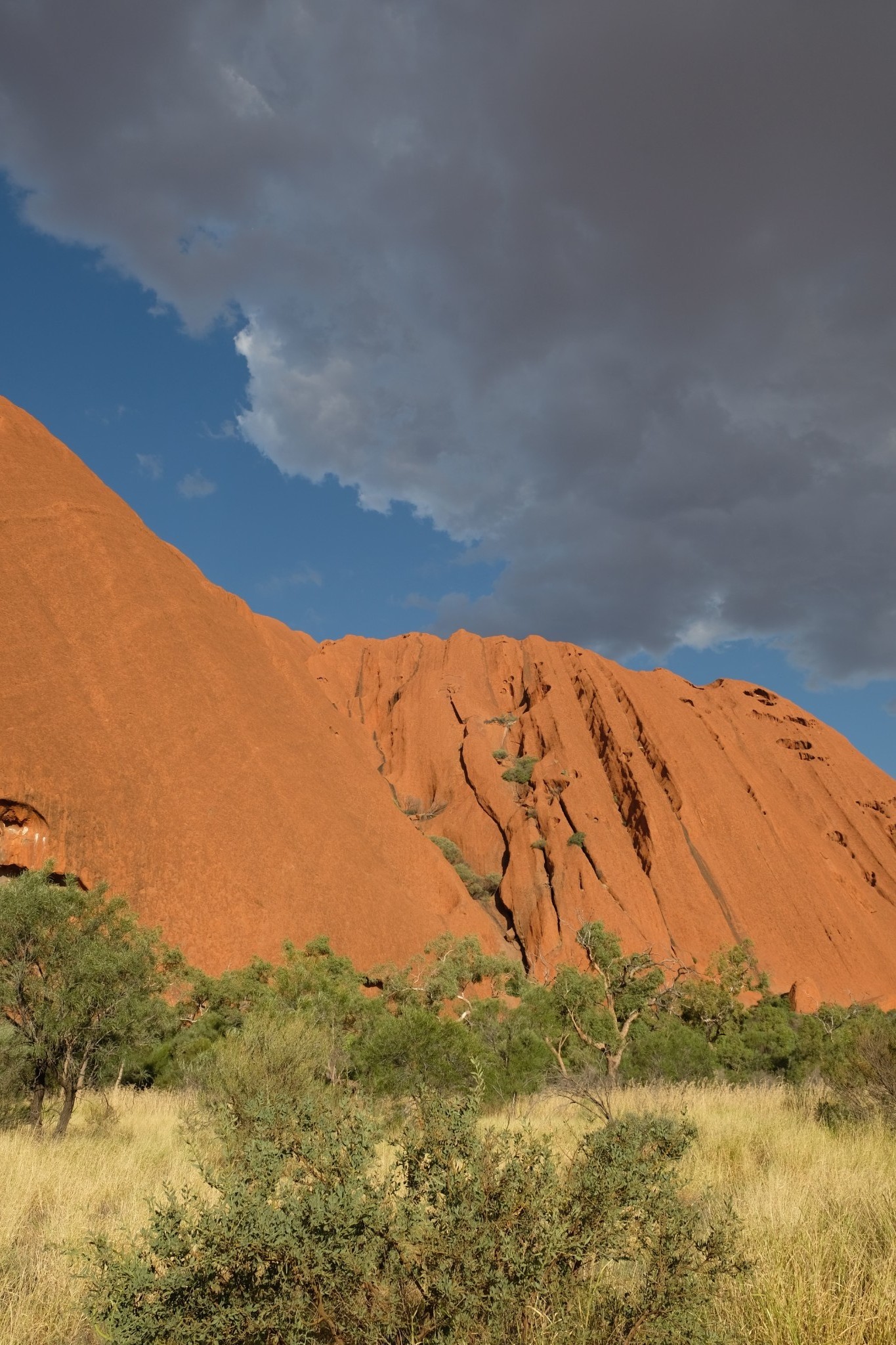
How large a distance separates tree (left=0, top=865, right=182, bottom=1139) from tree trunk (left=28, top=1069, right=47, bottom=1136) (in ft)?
0.06

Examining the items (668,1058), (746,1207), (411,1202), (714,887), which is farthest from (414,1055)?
(714,887)

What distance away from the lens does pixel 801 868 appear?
187 ft

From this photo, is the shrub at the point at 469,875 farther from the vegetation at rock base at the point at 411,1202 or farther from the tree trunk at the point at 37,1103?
the tree trunk at the point at 37,1103

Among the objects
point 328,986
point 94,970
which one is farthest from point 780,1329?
point 328,986

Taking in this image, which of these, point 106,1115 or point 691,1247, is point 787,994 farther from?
point 691,1247

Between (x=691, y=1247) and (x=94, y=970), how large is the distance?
34.7ft

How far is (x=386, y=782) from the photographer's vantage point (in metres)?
53.2

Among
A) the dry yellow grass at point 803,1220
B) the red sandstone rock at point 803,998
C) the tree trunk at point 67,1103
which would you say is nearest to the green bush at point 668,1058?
the dry yellow grass at point 803,1220

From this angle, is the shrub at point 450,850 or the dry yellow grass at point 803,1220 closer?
the dry yellow grass at point 803,1220

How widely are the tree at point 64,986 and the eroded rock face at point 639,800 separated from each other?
35.7 metres

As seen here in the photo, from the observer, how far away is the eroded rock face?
4991 centimetres

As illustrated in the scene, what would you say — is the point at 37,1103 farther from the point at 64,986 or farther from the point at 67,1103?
the point at 64,986

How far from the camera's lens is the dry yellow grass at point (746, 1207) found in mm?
3590

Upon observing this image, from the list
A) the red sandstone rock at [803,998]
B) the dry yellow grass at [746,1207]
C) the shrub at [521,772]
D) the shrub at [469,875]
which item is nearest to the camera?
the dry yellow grass at [746,1207]
